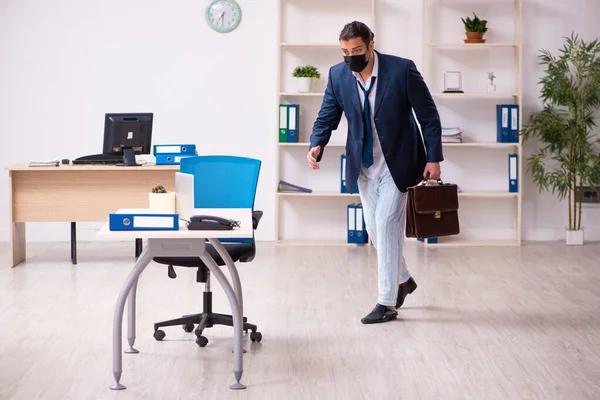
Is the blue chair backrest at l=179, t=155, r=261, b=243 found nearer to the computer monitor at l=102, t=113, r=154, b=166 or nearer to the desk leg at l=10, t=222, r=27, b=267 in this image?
the computer monitor at l=102, t=113, r=154, b=166

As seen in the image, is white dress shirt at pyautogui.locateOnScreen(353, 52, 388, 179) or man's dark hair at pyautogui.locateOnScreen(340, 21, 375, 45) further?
white dress shirt at pyautogui.locateOnScreen(353, 52, 388, 179)

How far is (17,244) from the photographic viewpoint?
6.45m

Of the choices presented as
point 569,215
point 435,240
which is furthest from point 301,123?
point 569,215

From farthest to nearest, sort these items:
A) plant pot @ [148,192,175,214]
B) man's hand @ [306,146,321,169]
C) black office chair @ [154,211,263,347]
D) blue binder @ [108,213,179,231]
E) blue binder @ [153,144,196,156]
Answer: blue binder @ [153,144,196,156], man's hand @ [306,146,321,169], black office chair @ [154,211,263,347], plant pot @ [148,192,175,214], blue binder @ [108,213,179,231]

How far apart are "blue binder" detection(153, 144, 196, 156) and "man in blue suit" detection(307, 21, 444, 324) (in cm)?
203

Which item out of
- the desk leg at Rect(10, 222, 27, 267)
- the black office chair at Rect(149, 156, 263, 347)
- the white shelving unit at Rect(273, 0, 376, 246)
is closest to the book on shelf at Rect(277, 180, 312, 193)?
the white shelving unit at Rect(273, 0, 376, 246)

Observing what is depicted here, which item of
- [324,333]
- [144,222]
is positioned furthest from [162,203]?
[324,333]

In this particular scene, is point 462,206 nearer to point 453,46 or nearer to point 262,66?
point 453,46

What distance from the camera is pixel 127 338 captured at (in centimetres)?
411

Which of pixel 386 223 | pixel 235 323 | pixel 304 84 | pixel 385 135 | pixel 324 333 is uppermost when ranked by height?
pixel 304 84

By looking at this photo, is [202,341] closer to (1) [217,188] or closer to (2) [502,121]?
(1) [217,188]

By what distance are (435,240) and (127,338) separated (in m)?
3.81

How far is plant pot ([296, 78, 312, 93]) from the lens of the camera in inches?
289

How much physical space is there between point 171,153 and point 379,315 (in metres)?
2.50
